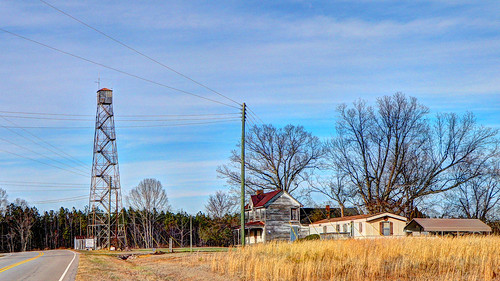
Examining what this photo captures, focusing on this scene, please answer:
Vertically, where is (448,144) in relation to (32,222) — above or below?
above

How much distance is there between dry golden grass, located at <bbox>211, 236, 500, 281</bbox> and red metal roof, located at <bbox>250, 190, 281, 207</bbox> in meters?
35.3

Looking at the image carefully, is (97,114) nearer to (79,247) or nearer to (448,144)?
(79,247)

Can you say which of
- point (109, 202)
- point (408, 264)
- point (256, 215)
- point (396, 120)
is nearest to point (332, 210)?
point (256, 215)

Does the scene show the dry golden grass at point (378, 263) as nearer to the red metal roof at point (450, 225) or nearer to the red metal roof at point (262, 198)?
the red metal roof at point (450, 225)

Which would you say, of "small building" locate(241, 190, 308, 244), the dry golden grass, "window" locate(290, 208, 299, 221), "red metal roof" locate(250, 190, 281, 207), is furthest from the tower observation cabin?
the dry golden grass

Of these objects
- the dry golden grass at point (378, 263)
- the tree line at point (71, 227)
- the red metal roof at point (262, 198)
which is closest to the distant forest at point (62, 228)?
the tree line at point (71, 227)

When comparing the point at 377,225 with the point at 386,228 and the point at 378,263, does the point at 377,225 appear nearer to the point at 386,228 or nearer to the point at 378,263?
the point at 386,228

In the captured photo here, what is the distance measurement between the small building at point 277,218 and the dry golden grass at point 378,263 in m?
35.3

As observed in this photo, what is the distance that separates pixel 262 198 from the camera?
61.9m

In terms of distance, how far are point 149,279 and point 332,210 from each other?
55.0m

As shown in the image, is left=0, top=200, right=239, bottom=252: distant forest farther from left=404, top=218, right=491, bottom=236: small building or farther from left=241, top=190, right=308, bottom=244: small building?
left=404, top=218, right=491, bottom=236: small building

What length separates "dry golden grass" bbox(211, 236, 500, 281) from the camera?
57.7 feet

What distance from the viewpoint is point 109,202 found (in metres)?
55.0

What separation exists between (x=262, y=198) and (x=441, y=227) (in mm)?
22362
